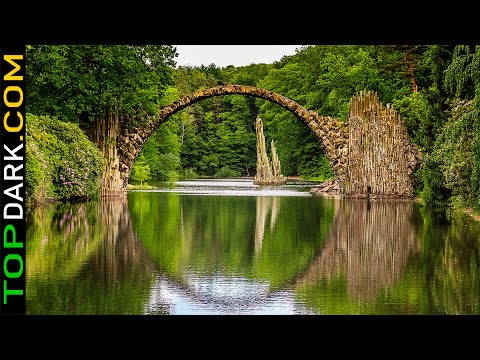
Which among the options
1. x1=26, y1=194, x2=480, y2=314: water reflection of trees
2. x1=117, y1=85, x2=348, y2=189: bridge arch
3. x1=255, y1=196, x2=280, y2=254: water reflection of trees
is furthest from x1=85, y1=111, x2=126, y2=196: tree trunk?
x1=26, y1=194, x2=480, y2=314: water reflection of trees

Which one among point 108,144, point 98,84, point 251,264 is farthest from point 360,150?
point 251,264

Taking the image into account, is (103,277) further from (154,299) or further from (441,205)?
(441,205)

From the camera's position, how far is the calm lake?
9773mm

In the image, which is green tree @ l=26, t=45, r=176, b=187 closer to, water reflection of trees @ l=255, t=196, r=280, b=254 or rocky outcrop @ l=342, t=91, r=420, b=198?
water reflection of trees @ l=255, t=196, r=280, b=254

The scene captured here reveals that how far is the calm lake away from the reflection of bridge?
0.05 feet

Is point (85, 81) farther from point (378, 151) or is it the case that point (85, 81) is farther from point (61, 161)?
point (378, 151)

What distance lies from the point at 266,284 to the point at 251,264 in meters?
2.05

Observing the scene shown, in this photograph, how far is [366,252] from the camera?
15070mm

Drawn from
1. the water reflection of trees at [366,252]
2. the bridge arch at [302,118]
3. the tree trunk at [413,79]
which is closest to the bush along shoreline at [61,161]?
the bridge arch at [302,118]

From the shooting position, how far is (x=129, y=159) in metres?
34.6

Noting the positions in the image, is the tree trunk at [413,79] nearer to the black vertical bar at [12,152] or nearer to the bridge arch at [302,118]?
the bridge arch at [302,118]

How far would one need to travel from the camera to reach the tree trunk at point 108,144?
33.8 m
